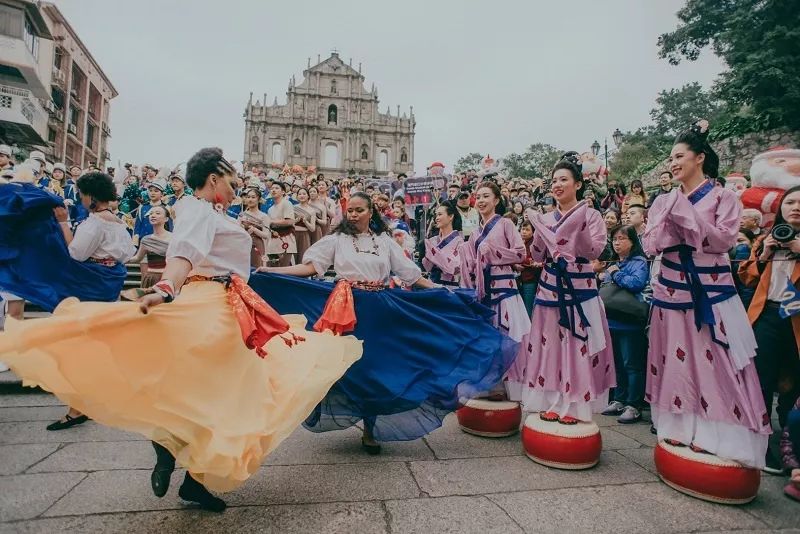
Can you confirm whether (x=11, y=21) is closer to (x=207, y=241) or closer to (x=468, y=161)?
(x=207, y=241)

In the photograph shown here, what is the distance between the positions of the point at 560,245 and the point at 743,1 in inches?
782

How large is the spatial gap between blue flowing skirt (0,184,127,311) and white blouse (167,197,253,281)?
2.59 meters

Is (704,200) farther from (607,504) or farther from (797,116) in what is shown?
(797,116)

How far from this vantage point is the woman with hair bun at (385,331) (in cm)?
339

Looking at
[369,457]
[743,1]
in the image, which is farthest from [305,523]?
[743,1]

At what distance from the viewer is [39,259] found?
4398 millimetres

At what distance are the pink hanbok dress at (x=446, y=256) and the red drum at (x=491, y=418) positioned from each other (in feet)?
7.97

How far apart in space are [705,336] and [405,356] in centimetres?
206

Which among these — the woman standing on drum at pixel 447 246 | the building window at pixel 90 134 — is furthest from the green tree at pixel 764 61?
the building window at pixel 90 134

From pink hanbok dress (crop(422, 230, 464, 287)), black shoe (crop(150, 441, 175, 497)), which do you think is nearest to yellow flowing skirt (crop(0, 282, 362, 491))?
black shoe (crop(150, 441, 175, 497))

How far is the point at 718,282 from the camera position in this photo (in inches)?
121

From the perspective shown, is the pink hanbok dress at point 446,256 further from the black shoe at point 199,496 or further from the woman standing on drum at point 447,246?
the black shoe at point 199,496

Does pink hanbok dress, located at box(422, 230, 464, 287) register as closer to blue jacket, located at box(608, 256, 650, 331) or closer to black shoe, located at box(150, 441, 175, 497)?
blue jacket, located at box(608, 256, 650, 331)

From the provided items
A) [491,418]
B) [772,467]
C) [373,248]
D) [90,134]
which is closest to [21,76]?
[90,134]
